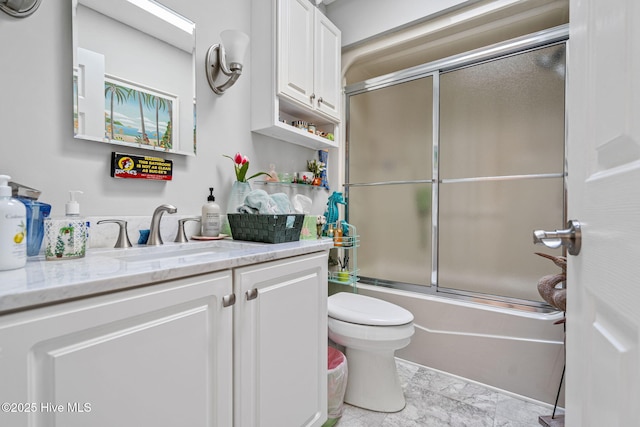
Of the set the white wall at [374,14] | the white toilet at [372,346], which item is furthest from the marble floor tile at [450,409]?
the white wall at [374,14]

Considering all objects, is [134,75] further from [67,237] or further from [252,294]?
[252,294]

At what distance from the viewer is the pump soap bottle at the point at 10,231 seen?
0.67 meters

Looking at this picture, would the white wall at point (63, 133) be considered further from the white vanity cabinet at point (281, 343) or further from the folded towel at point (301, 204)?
the white vanity cabinet at point (281, 343)

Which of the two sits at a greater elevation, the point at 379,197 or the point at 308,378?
the point at 379,197

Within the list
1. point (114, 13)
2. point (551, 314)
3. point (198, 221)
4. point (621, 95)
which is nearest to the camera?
point (621, 95)

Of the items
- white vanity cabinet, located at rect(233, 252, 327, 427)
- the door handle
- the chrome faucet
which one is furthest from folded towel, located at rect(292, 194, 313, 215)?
the door handle

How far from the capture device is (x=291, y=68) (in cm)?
169

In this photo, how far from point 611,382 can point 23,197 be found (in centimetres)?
140

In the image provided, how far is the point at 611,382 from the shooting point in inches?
15.9

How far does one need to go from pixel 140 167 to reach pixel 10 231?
59cm

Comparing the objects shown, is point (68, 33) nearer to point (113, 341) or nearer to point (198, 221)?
point (198, 221)

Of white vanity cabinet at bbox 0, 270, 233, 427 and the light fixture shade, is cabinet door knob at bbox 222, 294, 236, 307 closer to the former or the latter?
white vanity cabinet at bbox 0, 270, 233, 427

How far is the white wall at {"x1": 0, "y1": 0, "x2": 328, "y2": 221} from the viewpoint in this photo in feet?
3.09

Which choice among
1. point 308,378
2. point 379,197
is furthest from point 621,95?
point 379,197
